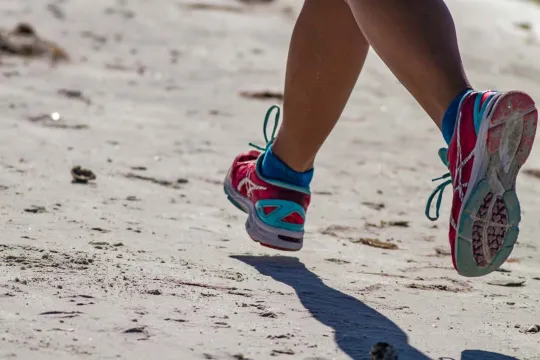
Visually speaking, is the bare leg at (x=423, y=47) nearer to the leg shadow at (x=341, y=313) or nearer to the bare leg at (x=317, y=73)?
the bare leg at (x=317, y=73)

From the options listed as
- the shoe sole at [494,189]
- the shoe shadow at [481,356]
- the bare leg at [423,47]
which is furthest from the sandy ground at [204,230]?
the bare leg at [423,47]

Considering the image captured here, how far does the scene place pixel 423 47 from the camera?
207 centimetres

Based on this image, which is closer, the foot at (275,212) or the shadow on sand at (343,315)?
the shadow on sand at (343,315)

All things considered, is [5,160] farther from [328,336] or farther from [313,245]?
[328,336]

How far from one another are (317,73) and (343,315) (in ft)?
2.20

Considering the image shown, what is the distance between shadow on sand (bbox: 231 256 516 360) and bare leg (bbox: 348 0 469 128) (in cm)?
46

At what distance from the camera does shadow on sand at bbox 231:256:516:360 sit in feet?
6.41

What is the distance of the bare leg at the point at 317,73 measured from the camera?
2.48 m

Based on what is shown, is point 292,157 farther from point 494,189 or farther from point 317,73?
point 494,189

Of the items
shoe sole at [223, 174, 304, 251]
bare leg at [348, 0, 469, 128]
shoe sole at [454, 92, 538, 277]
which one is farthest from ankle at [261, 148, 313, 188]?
shoe sole at [454, 92, 538, 277]

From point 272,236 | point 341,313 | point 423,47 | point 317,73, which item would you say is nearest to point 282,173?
point 272,236

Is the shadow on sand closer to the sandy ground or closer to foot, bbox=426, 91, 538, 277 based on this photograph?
the sandy ground

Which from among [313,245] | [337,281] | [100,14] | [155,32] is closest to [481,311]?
[337,281]

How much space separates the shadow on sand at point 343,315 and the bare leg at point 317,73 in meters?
0.28
